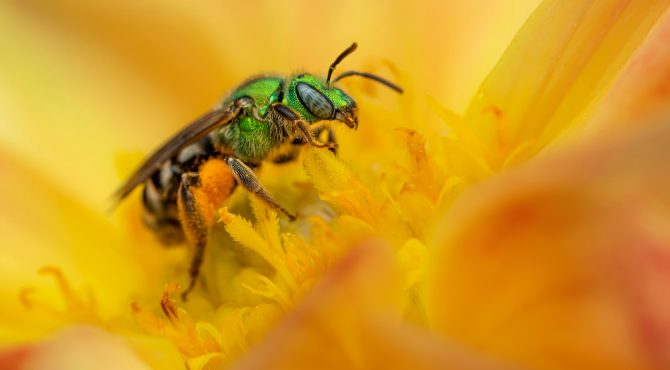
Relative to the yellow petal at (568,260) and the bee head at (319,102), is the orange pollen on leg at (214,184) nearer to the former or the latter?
the bee head at (319,102)

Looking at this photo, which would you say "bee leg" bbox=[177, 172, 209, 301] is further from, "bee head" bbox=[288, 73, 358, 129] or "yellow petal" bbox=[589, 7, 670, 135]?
"yellow petal" bbox=[589, 7, 670, 135]

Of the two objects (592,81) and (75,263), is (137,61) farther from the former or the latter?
(592,81)

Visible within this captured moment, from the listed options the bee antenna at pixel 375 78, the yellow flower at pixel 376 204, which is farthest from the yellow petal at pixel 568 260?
the bee antenna at pixel 375 78

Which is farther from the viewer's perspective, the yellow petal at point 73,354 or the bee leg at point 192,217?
the bee leg at point 192,217

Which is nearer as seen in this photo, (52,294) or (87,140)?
(52,294)

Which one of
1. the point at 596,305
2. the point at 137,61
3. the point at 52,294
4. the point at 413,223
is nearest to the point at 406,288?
the point at 413,223

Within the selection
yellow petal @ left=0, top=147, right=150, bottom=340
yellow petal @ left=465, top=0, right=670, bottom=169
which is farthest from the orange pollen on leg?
yellow petal @ left=465, top=0, right=670, bottom=169

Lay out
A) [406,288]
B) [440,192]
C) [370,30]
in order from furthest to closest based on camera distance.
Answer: [370,30], [440,192], [406,288]

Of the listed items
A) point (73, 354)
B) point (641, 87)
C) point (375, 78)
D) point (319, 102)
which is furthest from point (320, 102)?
point (73, 354)
